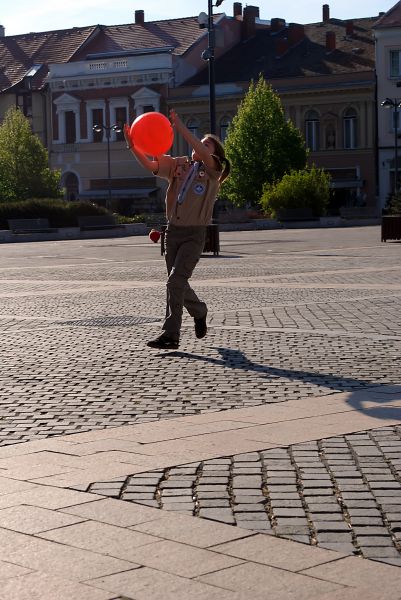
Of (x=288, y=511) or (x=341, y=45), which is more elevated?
(x=341, y=45)

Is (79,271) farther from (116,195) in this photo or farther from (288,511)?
(116,195)

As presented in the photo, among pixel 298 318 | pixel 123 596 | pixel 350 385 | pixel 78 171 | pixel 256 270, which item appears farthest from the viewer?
pixel 78 171

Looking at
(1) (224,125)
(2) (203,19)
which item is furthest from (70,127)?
(2) (203,19)

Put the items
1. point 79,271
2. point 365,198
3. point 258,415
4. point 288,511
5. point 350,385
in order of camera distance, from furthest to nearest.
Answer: point 365,198 → point 79,271 → point 350,385 → point 258,415 → point 288,511

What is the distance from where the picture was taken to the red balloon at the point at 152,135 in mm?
10961

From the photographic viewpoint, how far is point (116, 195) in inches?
3346

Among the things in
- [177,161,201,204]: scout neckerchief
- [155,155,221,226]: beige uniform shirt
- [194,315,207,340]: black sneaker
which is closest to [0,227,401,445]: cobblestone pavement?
[194,315,207,340]: black sneaker

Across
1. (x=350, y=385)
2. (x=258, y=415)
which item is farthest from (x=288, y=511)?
(x=350, y=385)

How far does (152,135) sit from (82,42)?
81604 mm

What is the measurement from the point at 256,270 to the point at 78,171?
66357 mm

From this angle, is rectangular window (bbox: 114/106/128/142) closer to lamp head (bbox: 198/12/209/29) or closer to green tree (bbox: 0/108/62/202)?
green tree (bbox: 0/108/62/202)

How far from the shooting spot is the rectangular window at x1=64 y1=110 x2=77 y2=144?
293 ft

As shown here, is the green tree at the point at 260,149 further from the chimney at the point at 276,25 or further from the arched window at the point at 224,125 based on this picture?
the chimney at the point at 276,25

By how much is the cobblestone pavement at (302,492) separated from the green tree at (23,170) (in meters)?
66.5
